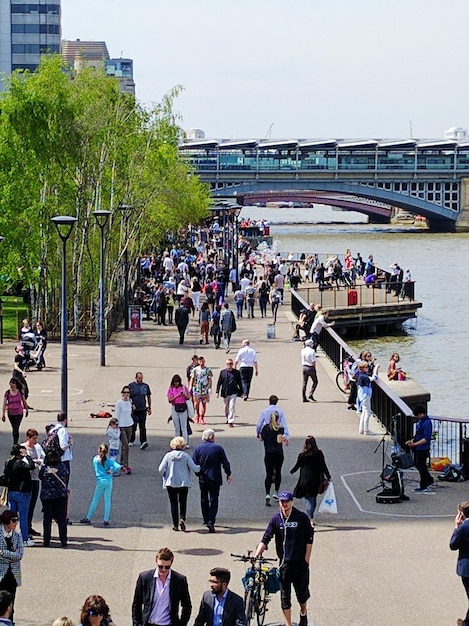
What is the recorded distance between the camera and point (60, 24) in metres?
167

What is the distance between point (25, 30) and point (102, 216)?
133 metres

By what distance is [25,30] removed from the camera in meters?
163

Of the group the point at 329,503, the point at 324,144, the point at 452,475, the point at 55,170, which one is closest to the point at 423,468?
the point at 452,475

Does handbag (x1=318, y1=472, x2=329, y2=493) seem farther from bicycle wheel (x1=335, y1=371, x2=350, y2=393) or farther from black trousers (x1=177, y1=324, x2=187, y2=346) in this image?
black trousers (x1=177, y1=324, x2=187, y2=346)

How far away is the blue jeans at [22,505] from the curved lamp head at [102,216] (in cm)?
1800

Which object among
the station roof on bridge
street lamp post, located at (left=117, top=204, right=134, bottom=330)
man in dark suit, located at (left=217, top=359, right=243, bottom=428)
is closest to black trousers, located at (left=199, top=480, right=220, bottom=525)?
man in dark suit, located at (left=217, top=359, right=243, bottom=428)

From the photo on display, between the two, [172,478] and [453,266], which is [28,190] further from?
[453,266]

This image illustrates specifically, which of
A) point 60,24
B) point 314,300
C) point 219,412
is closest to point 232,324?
point 219,412

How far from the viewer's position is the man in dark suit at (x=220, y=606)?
409 inches

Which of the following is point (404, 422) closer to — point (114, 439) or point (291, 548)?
point (114, 439)

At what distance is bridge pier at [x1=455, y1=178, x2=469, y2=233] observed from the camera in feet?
494

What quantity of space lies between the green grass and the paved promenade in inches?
516

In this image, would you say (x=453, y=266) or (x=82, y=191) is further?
(x=453, y=266)

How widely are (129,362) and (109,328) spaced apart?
680cm
